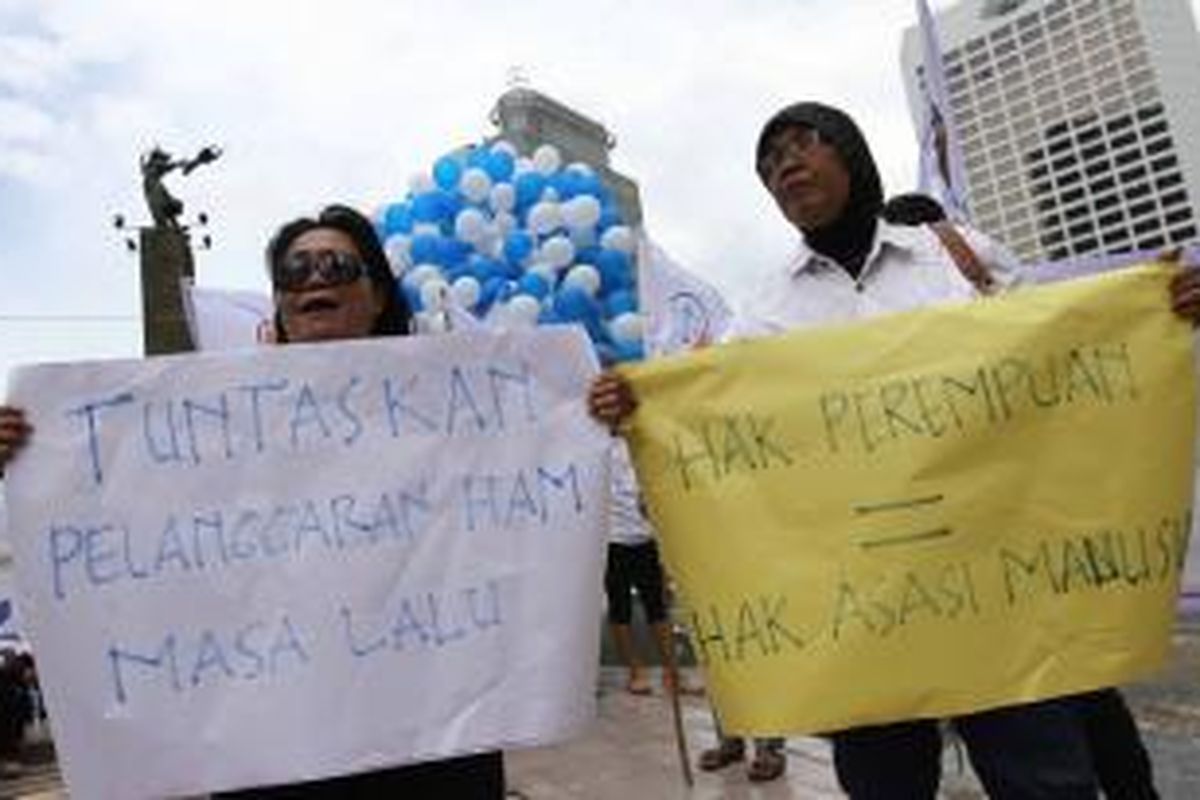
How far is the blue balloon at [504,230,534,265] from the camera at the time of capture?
8.93m

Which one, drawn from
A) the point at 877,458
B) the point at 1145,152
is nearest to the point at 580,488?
the point at 877,458

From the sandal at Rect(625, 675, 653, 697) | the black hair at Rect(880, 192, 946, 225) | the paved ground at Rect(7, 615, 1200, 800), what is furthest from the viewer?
the sandal at Rect(625, 675, 653, 697)

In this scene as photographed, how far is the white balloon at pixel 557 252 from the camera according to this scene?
28.9 feet

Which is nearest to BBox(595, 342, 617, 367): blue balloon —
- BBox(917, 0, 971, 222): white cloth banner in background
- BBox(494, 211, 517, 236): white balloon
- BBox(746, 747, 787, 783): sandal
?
BBox(494, 211, 517, 236): white balloon

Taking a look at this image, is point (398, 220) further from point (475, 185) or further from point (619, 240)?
point (619, 240)

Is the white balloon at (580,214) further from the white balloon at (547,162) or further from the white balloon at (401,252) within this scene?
the white balloon at (401,252)

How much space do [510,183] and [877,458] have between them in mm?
6519

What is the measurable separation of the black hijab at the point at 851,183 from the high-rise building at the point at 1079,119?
29.3 metres

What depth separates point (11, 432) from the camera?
2.74m

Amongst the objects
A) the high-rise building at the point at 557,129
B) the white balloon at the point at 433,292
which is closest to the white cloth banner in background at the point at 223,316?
the white balloon at the point at 433,292

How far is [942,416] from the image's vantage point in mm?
3023

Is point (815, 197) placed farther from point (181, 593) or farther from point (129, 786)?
point (129, 786)

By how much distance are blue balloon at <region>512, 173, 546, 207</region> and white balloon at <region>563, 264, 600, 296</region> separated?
565mm

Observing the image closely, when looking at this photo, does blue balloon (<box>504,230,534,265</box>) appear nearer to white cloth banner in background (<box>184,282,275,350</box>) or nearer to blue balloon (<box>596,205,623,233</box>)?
blue balloon (<box>596,205,623,233</box>)
